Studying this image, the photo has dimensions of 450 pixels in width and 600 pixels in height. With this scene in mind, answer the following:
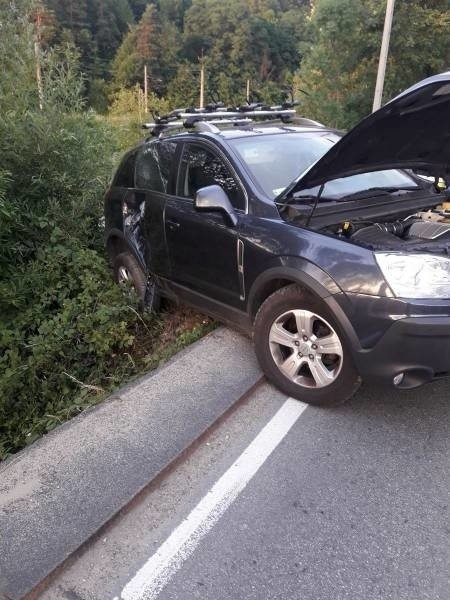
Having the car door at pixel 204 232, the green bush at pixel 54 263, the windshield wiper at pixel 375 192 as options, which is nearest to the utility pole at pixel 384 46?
the green bush at pixel 54 263

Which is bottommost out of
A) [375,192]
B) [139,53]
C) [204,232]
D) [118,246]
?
[118,246]

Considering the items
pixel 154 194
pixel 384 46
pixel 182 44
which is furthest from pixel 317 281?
pixel 182 44

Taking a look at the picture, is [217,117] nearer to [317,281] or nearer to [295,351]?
[317,281]

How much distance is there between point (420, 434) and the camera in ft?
10.3

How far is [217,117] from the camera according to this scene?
496 centimetres

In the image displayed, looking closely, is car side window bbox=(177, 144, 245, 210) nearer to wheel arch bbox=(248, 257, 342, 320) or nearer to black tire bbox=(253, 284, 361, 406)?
wheel arch bbox=(248, 257, 342, 320)

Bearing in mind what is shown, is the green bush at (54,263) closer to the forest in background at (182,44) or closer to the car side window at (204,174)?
the car side window at (204,174)

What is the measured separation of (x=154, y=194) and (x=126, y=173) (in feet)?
2.72

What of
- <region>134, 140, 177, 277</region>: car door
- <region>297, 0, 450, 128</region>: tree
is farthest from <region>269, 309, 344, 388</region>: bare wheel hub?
<region>297, 0, 450, 128</region>: tree

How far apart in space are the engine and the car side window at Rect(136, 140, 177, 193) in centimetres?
178

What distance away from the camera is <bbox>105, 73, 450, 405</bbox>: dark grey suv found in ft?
9.47

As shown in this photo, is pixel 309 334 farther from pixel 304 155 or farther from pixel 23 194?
pixel 23 194

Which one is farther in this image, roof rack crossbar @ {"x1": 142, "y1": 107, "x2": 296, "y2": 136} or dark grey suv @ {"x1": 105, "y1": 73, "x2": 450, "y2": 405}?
roof rack crossbar @ {"x1": 142, "y1": 107, "x2": 296, "y2": 136}

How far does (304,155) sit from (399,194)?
0.80 m
